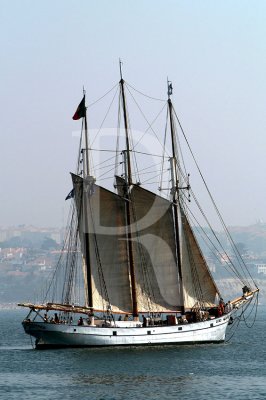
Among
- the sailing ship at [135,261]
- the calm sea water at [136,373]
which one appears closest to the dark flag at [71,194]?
the sailing ship at [135,261]

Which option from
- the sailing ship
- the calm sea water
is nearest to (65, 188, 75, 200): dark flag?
the sailing ship

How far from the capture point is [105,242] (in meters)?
95.1

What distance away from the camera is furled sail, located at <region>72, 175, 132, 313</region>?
310 ft

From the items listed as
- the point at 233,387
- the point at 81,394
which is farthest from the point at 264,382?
the point at 81,394

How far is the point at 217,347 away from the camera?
9538 cm

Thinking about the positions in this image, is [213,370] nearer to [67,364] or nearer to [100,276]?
[67,364]

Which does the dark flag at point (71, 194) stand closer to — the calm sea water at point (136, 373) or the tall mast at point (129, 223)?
the tall mast at point (129, 223)

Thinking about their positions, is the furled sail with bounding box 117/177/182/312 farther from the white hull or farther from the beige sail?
the white hull

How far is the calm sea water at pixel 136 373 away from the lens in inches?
2606

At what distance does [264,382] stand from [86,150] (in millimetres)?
31807

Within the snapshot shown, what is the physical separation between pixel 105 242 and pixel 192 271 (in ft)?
29.6

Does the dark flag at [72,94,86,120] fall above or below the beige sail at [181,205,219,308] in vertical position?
above

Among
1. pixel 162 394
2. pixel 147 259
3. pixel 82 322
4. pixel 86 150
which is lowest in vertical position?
pixel 162 394

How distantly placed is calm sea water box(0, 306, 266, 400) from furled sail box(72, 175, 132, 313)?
6516 millimetres
